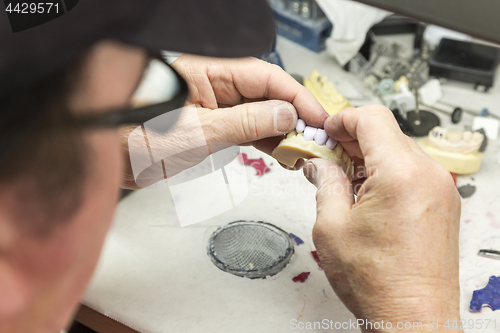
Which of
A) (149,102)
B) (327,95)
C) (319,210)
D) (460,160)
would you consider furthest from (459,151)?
(149,102)

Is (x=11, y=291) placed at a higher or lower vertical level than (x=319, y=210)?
higher

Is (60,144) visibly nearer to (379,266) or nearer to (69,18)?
(69,18)

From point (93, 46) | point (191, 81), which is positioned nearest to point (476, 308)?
point (191, 81)

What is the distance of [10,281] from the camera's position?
28 centimetres

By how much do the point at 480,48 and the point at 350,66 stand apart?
0.48 m

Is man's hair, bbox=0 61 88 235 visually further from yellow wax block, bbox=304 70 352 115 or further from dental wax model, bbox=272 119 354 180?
yellow wax block, bbox=304 70 352 115

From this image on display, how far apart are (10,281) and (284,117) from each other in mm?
642

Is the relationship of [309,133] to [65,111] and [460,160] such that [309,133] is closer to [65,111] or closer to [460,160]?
[460,160]

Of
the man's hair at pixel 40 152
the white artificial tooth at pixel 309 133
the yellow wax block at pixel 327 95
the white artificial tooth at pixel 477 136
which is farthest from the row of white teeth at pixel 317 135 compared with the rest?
the man's hair at pixel 40 152

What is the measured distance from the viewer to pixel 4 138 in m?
0.25

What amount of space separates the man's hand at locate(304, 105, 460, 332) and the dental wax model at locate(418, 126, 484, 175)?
0.53 m

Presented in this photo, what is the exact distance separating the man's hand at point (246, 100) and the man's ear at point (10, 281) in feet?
1.89

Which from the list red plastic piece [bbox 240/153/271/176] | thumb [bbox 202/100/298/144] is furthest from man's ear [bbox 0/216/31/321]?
red plastic piece [bbox 240/153/271/176]

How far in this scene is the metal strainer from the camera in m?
0.93
